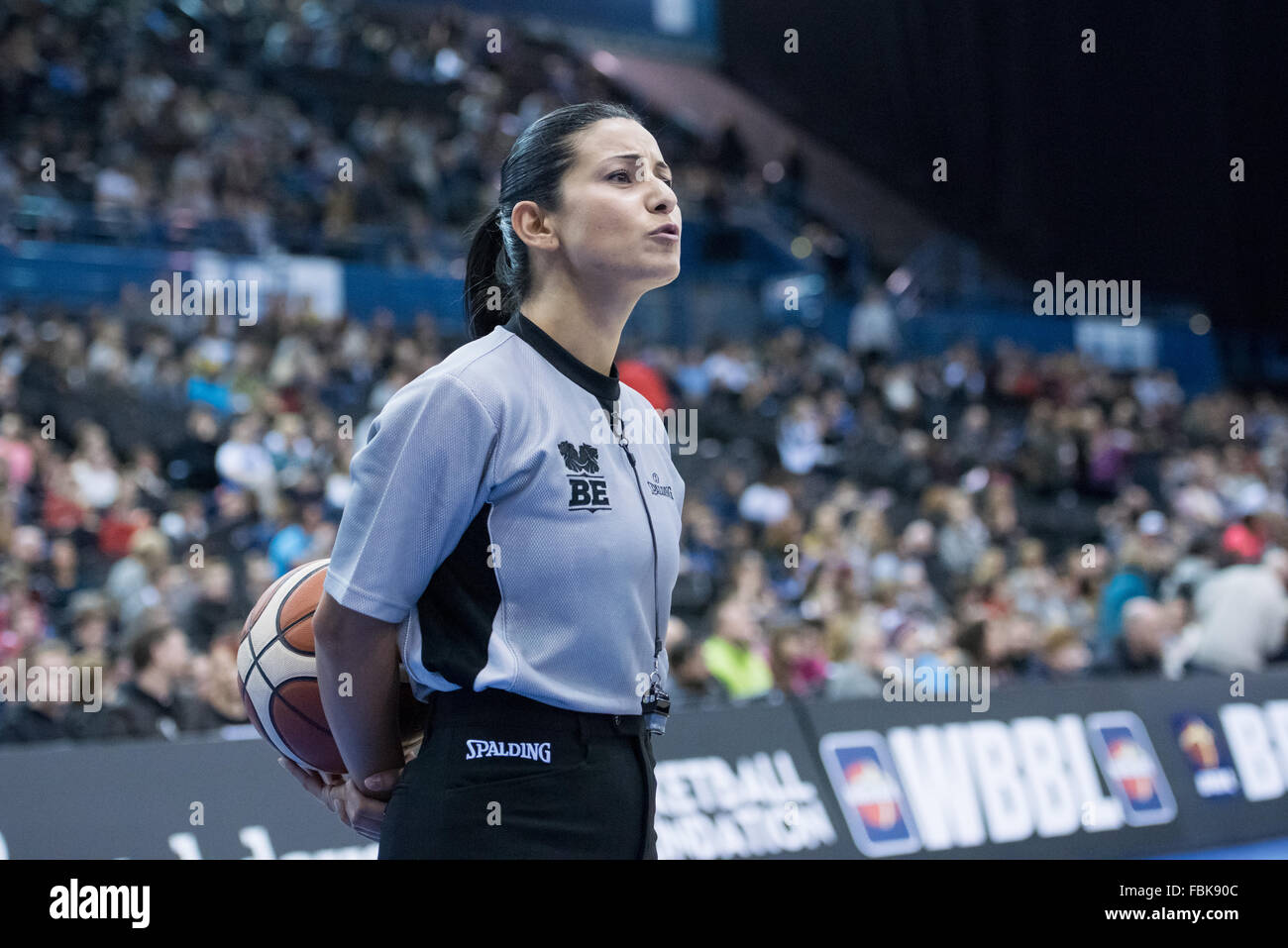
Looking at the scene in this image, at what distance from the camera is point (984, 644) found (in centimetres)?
828

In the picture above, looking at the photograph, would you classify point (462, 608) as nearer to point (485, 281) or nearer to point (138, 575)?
point (485, 281)

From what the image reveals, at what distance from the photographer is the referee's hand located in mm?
2119

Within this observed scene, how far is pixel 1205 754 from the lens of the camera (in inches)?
309

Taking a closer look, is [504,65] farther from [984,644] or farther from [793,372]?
[984,644]

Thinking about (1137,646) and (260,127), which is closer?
(1137,646)

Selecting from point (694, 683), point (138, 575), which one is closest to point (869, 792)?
point (694, 683)

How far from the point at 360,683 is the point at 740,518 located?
9.98 meters

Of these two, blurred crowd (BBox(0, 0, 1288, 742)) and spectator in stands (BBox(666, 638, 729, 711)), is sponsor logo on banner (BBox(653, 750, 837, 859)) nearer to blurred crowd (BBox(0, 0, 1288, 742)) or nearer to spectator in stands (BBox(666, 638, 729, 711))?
blurred crowd (BBox(0, 0, 1288, 742))

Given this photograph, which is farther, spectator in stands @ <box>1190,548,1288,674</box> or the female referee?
spectator in stands @ <box>1190,548,1288,674</box>

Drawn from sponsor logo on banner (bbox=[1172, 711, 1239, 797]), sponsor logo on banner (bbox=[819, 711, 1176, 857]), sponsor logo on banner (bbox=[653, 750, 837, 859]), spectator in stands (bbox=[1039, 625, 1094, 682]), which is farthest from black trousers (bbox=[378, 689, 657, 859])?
spectator in stands (bbox=[1039, 625, 1094, 682])

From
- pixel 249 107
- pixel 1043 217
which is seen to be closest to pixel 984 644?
pixel 249 107

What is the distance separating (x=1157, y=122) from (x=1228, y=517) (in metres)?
8.30

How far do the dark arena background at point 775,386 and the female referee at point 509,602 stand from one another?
9.32 ft

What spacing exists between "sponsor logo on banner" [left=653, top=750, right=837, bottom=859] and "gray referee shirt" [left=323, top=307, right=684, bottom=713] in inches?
164
